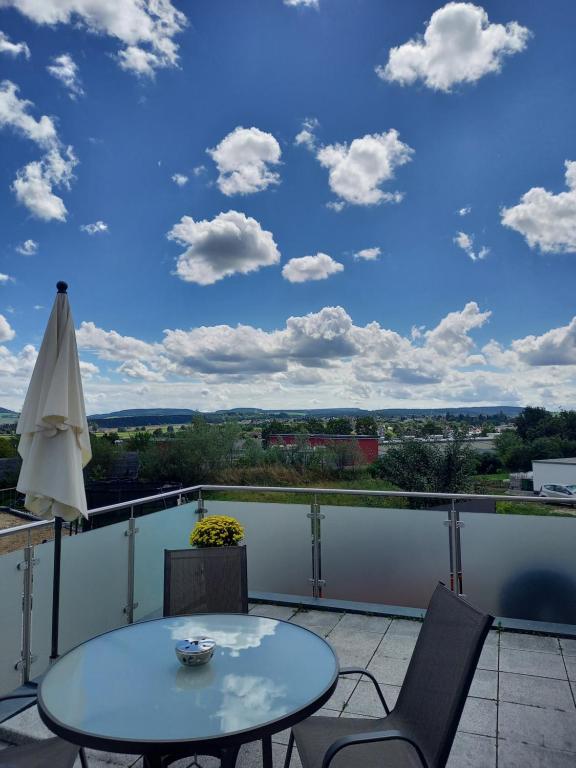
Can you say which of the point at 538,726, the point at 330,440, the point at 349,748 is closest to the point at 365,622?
the point at 538,726

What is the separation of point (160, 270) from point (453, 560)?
13707mm

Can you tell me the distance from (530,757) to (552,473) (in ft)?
125

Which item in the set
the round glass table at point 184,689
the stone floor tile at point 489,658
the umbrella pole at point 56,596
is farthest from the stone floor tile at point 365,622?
the umbrella pole at point 56,596

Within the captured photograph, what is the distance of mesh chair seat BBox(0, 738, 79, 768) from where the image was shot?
190cm

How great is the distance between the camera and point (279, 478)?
25859 mm

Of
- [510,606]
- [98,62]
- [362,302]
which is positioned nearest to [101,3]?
[98,62]

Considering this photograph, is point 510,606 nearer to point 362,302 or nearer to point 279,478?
point 362,302

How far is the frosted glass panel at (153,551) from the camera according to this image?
14.8ft

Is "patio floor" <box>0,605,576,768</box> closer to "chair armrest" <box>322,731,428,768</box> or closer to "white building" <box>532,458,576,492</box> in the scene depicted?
"chair armrest" <box>322,731,428,768</box>

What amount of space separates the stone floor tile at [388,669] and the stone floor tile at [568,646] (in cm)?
121

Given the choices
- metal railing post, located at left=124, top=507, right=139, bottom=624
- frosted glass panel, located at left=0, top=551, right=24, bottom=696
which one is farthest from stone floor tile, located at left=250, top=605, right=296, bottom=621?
frosted glass panel, located at left=0, top=551, right=24, bottom=696

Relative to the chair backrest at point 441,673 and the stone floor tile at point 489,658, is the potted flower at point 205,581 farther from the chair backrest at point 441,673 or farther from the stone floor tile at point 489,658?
the stone floor tile at point 489,658

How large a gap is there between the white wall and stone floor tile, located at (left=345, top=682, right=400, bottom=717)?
36512mm

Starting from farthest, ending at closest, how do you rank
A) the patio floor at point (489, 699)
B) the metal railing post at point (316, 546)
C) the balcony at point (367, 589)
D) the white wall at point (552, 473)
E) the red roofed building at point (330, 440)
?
1. the white wall at point (552, 473)
2. the red roofed building at point (330, 440)
3. the metal railing post at point (316, 546)
4. the balcony at point (367, 589)
5. the patio floor at point (489, 699)
